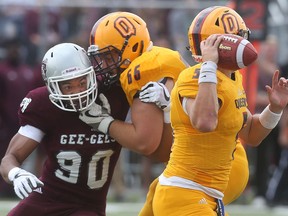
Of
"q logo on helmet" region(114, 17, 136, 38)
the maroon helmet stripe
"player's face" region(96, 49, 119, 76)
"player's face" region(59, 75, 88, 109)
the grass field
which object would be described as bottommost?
the grass field

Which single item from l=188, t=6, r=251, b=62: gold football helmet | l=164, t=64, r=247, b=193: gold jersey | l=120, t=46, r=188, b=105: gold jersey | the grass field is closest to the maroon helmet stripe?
l=188, t=6, r=251, b=62: gold football helmet

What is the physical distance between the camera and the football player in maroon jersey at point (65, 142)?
15.7 ft

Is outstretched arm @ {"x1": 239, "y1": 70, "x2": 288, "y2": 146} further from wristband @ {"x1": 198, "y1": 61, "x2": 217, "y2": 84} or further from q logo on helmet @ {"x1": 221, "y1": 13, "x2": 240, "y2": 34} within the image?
wristband @ {"x1": 198, "y1": 61, "x2": 217, "y2": 84}

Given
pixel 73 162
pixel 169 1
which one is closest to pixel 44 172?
pixel 73 162

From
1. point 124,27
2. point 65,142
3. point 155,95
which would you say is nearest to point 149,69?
point 155,95

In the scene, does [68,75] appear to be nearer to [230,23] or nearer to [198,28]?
[198,28]

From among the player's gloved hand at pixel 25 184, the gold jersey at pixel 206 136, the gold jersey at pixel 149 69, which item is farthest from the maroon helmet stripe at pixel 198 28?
the player's gloved hand at pixel 25 184

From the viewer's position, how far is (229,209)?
9492 millimetres

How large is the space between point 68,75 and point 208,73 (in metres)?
0.92

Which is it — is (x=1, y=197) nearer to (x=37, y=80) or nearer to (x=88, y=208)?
(x=37, y=80)

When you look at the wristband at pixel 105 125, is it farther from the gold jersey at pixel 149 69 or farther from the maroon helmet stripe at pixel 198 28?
the maroon helmet stripe at pixel 198 28

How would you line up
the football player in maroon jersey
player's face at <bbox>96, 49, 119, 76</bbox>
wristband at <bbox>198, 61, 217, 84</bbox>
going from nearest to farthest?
1. wristband at <bbox>198, 61, 217, 84</bbox>
2. the football player in maroon jersey
3. player's face at <bbox>96, 49, 119, 76</bbox>

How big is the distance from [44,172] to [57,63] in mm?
636

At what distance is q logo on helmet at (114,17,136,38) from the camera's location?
5027 millimetres
